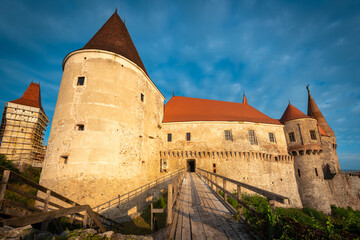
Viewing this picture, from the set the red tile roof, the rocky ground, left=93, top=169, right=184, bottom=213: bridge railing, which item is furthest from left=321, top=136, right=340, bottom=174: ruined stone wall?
the rocky ground

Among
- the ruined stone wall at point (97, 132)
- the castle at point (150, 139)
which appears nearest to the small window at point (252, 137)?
the castle at point (150, 139)

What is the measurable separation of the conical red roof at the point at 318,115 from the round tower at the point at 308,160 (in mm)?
7522

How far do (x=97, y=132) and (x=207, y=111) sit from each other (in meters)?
14.6

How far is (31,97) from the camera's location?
2459 cm

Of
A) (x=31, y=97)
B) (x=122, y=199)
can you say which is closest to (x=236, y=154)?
(x=122, y=199)

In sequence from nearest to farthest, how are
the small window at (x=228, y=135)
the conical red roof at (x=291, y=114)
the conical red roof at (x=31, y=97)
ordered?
the small window at (x=228, y=135) → the conical red roof at (x=291, y=114) → the conical red roof at (x=31, y=97)

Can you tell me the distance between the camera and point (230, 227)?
3744 mm

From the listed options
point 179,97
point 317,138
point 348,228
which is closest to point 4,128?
point 179,97

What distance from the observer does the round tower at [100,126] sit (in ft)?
33.8

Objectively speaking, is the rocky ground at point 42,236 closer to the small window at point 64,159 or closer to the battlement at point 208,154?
the small window at point 64,159

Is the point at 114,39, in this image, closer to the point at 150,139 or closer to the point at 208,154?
the point at 150,139

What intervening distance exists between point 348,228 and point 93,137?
1199 centimetres

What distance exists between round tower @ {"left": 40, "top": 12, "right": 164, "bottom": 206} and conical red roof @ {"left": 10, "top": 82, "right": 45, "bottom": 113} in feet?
51.3

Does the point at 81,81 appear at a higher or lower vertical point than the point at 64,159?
higher
